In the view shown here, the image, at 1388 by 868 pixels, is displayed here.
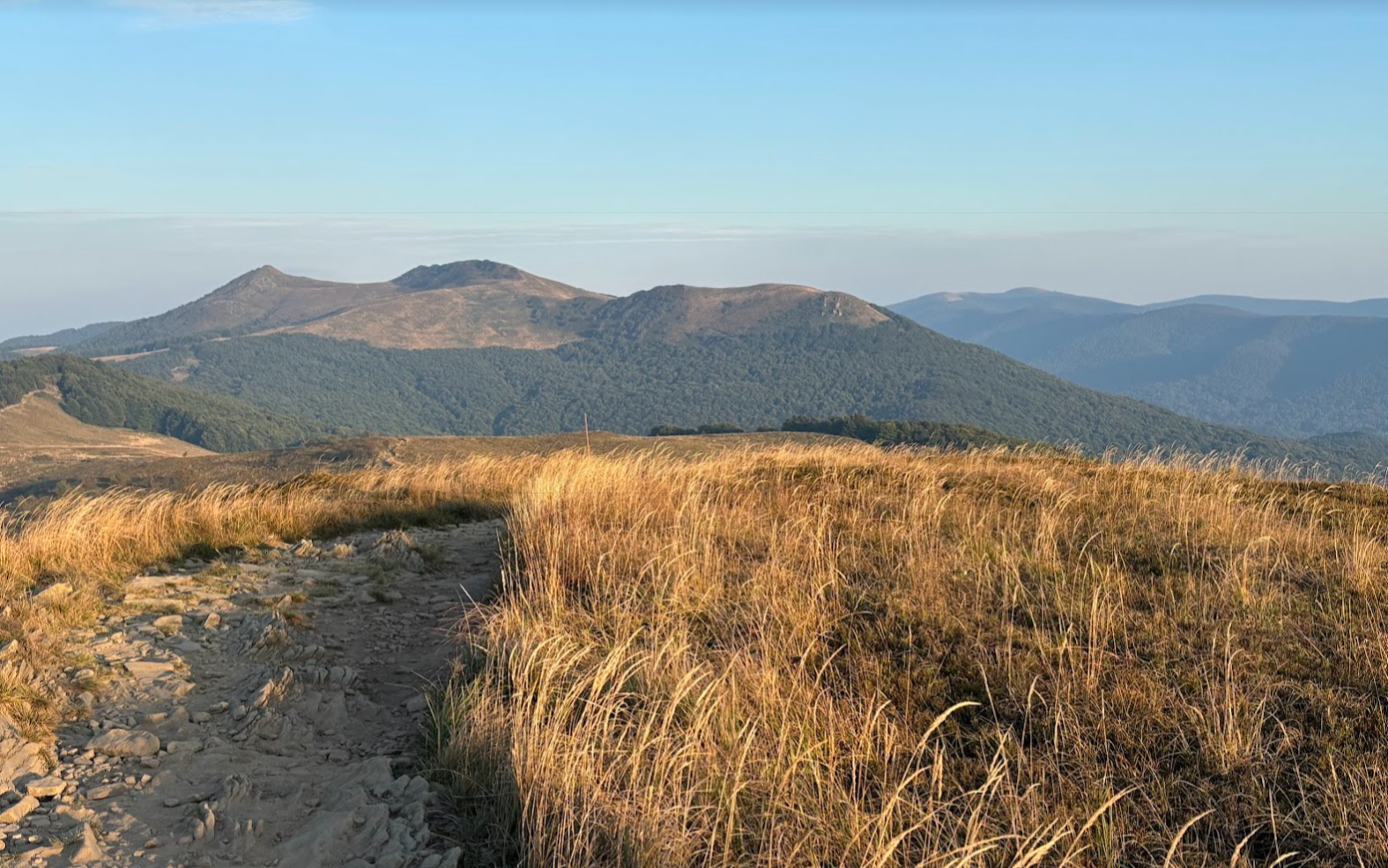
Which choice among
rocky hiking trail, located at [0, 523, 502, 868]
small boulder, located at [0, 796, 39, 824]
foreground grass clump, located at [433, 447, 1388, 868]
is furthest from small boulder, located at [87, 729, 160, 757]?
foreground grass clump, located at [433, 447, 1388, 868]

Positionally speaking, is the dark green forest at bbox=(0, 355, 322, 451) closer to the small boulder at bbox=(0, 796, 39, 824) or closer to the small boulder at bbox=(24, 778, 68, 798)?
the small boulder at bbox=(24, 778, 68, 798)

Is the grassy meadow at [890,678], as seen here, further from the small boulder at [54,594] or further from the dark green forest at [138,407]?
the dark green forest at [138,407]

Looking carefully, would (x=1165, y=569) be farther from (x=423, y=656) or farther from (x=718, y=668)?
(x=423, y=656)

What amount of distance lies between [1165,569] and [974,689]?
2700 mm

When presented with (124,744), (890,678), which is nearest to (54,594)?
(124,744)

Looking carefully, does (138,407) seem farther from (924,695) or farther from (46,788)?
(924,695)

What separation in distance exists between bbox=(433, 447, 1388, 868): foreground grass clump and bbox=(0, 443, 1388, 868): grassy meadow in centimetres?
2

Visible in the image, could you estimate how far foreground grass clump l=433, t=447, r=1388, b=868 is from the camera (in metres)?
3.53

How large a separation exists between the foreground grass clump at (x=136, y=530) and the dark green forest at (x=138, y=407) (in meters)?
150

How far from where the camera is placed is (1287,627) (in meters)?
5.38

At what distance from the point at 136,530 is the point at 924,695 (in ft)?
23.8

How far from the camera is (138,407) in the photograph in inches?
6176

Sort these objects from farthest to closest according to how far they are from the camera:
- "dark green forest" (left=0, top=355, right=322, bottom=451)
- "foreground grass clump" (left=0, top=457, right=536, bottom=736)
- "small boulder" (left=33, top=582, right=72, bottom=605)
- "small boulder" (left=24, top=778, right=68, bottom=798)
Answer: "dark green forest" (left=0, top=355, right=322, bottom=451), "small boulder" (left=33, top=582, right=72, bottom=605), "foreground grass clump" (left=0, top=457, right=536, bottom=736), "small boulder" (left=24, top=778, right=68, bottom=798)

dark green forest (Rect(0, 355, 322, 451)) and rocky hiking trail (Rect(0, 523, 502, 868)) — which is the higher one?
rocky hiking trail (Rect(0, 523, 502, 868))
